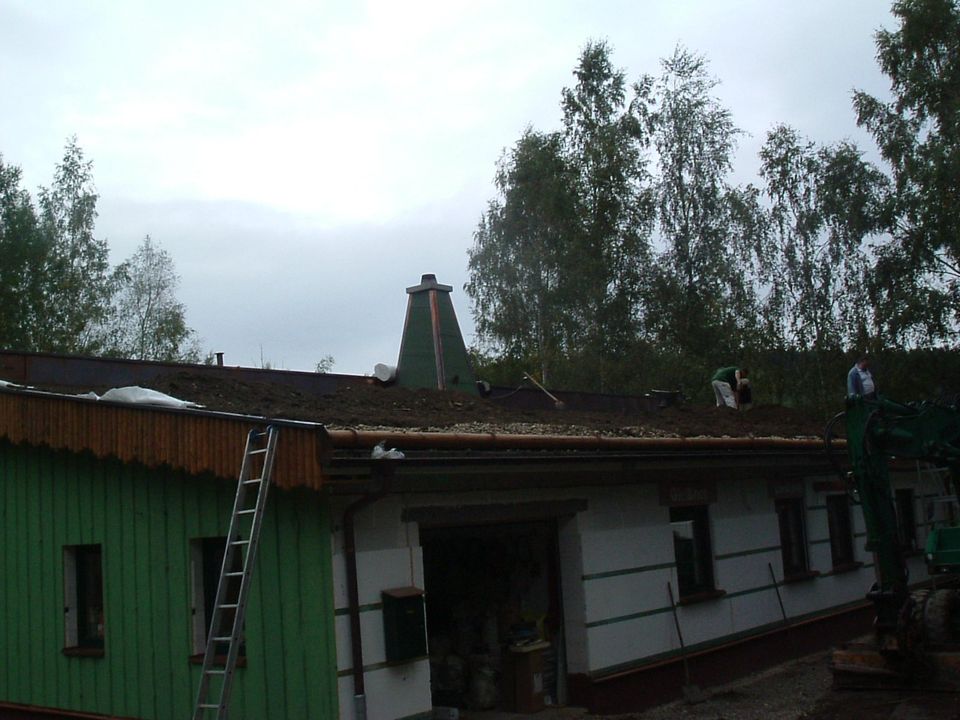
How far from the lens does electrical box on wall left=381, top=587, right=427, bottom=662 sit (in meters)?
8.09

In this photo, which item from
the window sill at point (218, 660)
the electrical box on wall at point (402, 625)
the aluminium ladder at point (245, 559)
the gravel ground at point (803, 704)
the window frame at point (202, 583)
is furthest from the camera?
the gravel ground at point (803, 704)

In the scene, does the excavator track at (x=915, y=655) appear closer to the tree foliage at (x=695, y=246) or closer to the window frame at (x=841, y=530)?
the window frame at (x=841, y=530)

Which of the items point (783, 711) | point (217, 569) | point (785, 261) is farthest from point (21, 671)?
point (785, 261)

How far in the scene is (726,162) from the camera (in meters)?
33.6

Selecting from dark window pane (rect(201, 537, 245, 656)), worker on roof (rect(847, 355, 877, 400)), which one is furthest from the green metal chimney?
dark window pane (rect(201, 537, 245, 656))

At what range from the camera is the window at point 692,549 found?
40.4 ft

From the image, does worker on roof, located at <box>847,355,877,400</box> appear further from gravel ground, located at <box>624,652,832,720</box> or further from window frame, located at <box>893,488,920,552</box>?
window frame, located at <box>893,488,920,552</box>

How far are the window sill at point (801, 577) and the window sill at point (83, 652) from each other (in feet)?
29.4

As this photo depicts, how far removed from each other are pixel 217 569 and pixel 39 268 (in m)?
→ 28.1

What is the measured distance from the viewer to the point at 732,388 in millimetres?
20516

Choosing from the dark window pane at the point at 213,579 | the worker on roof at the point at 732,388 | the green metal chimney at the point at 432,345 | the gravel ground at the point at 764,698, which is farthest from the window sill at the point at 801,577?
the dark window pane at the point at 213,579

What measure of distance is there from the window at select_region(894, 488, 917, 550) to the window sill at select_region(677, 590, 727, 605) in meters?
7.42

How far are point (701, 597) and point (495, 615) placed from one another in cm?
284

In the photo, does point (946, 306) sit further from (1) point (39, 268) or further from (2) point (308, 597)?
(1) point (39, 268)
